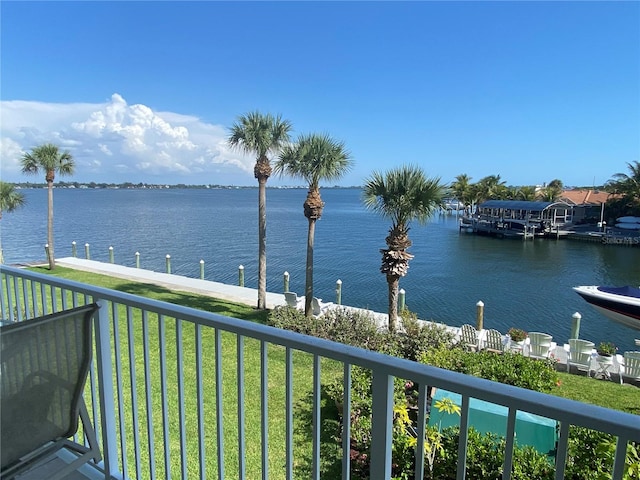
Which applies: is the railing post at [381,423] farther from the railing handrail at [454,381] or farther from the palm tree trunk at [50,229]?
the palm tree trunk at [50,229]

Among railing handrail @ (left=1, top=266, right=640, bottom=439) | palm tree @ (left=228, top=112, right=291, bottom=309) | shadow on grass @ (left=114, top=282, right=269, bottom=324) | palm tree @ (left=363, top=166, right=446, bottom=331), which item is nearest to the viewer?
railing handrail @ (left=1, top=266, right=640, bottom=439)

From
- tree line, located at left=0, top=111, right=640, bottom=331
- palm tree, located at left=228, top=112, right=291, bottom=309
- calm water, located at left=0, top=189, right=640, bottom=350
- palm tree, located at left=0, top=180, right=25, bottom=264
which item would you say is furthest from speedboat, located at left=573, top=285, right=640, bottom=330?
palm tree, located at left=0, top=180, right=25, bottom=264

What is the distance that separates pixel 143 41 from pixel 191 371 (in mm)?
9708

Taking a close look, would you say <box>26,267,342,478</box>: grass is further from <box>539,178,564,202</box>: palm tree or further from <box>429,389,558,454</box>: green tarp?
<box>539,178,564,202</box>: palm tree

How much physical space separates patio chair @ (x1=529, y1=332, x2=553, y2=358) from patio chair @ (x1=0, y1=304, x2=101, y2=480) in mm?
10703

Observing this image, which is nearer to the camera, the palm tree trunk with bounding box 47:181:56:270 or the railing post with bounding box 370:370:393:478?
the railing post with bounding box 370:370:393:478

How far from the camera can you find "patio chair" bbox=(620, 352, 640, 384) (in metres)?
9.34

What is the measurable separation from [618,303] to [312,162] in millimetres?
10796

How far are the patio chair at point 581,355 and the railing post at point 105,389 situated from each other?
10655mm

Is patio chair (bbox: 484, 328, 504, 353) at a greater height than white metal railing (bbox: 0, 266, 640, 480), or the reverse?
white metal railing (bbox: 0, 266, 640, 480)

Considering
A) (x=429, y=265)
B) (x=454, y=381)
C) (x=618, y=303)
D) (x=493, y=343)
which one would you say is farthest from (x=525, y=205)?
(x=454, y=381)

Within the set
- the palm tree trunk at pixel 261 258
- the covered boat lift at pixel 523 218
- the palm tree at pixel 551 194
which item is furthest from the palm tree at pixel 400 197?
the palm tree at pixel 551 194

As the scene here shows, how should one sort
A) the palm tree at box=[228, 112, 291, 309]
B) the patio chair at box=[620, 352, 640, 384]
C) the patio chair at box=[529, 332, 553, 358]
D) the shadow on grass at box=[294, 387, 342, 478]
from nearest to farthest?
the shadow on grass at box=[294, 387, 342, 478]
the patio chair at box=[620, 352, 640, 384]
the patio chair at box=[529, 332, 553, 358]
the palm tree at box=[228, 112, 291, 309]

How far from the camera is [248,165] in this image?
1480cm
